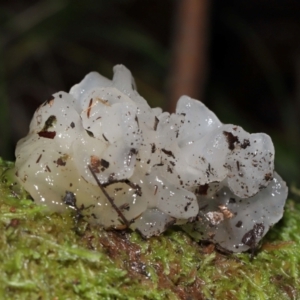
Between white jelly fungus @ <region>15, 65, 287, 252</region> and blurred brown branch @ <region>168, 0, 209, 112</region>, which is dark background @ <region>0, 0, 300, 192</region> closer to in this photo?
blurred brown branch @ <region>168, 0, 209, 112</region>

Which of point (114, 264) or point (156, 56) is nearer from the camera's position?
point (114, 264)

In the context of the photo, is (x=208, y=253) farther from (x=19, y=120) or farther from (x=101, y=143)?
(x=19, y=120)

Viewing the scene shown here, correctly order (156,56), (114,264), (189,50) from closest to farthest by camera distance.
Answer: (114,264)
(189,50)
(156,56)

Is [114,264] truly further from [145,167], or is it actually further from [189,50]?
[189,50]

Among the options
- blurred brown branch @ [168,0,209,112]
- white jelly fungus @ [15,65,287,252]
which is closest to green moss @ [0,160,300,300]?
white jelly fungus @ [15,65,287,252]

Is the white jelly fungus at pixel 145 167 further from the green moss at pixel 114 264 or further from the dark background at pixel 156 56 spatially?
the dark background at pixel 156 56

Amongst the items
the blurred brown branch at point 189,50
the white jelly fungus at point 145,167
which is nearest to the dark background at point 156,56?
the blurred brown branch at point 189,50

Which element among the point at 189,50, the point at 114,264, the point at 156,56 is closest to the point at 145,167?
the point at 114,264
